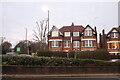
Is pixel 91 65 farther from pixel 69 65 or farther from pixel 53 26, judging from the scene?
pixel 53 26

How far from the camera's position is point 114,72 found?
1363cm

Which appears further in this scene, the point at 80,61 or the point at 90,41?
the point at 90,41

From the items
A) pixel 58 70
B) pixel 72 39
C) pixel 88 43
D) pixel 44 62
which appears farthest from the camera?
pixel 72 39

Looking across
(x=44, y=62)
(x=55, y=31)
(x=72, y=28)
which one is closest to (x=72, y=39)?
(x=72, y=28)

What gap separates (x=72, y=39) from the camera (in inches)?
1608

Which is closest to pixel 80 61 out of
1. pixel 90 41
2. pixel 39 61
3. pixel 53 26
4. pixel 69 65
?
pixel 69 65

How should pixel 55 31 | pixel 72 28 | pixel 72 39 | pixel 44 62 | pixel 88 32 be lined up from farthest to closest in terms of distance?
pixel 72 28 → pixel 55 31 → pixel 72 39 → pixel 88 32 → pixel 44 62

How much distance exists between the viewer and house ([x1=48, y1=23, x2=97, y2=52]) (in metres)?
38.8

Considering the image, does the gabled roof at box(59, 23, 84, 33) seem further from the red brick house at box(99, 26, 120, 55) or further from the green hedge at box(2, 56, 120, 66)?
the green hedge at box(2, 56, 120, 66)

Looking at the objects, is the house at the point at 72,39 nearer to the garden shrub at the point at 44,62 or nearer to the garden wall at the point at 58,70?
the garden shrub at the point at 44,62

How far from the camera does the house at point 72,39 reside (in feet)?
127

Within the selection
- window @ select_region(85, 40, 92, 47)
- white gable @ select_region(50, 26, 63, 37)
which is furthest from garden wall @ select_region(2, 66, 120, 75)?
white gable @ select_region(50, 26, 63, 37)

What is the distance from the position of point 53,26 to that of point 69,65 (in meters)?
28.7

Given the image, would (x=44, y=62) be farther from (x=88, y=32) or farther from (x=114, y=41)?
(x=114, y=41)
